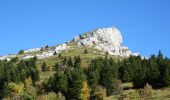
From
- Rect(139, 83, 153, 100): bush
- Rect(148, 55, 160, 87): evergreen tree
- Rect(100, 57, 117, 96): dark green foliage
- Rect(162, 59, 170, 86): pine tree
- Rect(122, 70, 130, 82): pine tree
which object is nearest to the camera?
Rect(139, 83, 153, 100): bush

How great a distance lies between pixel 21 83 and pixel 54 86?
22.0 metres

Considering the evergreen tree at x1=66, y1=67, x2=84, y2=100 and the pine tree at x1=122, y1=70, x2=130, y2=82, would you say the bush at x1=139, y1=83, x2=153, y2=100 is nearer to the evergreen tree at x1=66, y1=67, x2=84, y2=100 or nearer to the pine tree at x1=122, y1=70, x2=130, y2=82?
the evergreen tree at x1=66, y1=67, x2=84, y2=100

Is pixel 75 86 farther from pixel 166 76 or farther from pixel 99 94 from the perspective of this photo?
pixel 166 76

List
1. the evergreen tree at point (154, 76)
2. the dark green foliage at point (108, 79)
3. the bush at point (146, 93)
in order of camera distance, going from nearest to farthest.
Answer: the bush at point (146, 93) → the evergreen tree at point (154, 76) → the dark green foliage at point (108, 79)

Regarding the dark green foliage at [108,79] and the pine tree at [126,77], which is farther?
the pine tree at [126,77]

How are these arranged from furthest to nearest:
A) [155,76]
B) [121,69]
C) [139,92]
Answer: [121,69], [155,76], [139,92]

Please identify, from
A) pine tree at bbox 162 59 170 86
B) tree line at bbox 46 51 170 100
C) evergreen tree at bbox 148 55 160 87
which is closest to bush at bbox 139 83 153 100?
tree line at bbox 46 51 170 100

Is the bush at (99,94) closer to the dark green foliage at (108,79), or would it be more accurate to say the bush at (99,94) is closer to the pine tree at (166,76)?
the dark green foliage at (108,79)

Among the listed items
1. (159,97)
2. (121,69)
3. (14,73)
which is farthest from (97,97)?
(14,73)

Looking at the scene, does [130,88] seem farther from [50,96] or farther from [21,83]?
[21,83]

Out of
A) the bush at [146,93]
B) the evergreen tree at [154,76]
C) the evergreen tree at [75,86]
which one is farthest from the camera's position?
the evergreen tree at [154,76]

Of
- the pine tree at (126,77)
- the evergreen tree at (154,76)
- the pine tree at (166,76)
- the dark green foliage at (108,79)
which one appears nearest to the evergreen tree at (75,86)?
the dark green foliage at (108,79)

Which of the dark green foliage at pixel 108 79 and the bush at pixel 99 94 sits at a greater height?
the dark green foliage at pixel 108 79

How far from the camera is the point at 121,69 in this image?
169 metres
